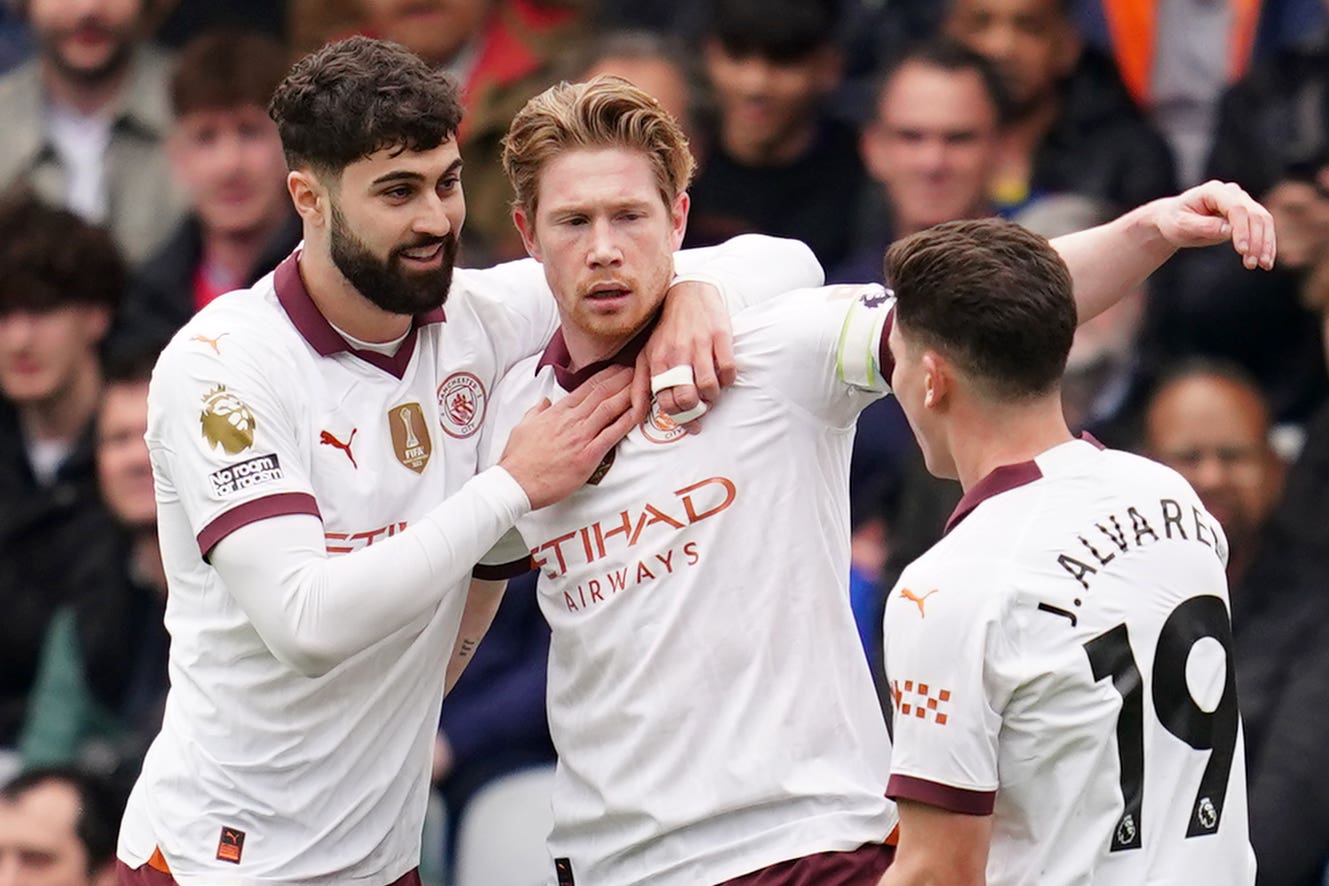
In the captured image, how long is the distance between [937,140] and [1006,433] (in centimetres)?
347

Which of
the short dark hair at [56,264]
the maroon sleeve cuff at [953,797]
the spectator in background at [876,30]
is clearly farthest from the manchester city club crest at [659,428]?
the short dark hair at [56,264]

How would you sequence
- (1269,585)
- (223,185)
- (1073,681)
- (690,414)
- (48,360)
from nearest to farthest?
(1073,681) < (690,414) < (1269,585) < (48,360) < (223,185)

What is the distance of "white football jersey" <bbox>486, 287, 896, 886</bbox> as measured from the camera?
13.9 feet

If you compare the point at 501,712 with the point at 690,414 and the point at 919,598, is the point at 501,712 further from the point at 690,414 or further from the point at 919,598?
the point at 919,598

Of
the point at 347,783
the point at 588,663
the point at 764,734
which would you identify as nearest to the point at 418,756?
the point at 347,783

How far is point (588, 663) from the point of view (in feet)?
14.4

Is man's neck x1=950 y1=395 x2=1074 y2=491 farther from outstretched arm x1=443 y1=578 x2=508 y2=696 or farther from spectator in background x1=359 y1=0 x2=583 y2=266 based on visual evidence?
spectator in background x1=359 y1=0 x2=583 y2=266

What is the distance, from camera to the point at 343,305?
450cm

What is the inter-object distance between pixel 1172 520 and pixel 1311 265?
10.6 feet

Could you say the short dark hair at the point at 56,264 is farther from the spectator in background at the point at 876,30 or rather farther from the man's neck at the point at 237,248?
the spectator in background at the point at 876,30

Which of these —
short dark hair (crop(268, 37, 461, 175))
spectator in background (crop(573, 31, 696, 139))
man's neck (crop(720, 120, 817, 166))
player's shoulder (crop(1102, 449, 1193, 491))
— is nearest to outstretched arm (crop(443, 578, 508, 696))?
short dark hair (crop(268, 37, 461, 175))

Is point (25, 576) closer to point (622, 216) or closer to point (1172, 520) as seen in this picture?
point (622, 216)

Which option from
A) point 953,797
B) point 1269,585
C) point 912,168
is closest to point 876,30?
point 912,168

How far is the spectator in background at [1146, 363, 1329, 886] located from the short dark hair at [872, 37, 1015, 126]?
1.08m
